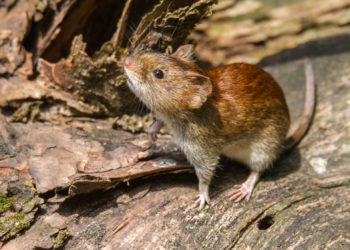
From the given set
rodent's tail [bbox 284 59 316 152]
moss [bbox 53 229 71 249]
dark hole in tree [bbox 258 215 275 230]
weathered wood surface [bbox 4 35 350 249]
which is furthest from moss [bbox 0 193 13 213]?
rodent's tail [bbox 284 59 316 152]

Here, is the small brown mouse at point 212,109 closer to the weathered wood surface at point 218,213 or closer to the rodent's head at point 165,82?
the rodent's head at point 165,82

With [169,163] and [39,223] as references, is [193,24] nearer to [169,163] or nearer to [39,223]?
[169,163]

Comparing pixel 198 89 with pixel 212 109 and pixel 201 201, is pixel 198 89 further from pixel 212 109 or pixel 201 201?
pixel 201 201

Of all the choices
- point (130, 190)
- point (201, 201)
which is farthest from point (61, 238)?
point (201, 201)

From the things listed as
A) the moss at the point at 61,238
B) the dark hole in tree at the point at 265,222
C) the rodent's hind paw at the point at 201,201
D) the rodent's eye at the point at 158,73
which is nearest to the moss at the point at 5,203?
the moss at the point at 61,238

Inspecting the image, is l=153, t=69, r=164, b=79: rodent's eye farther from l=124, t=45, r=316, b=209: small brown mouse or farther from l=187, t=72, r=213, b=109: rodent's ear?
l=187, t=72, r=213, b=109: rodent's ear

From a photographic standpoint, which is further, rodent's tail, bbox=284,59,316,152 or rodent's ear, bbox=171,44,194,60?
rodent's tail, bbox=284,59,316,152
